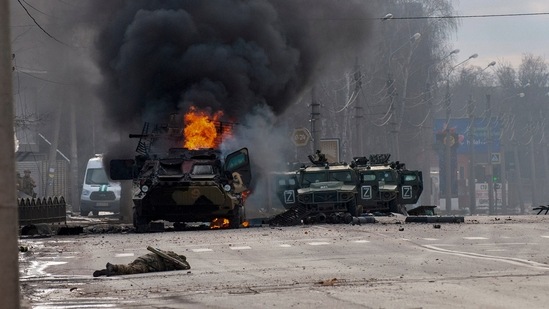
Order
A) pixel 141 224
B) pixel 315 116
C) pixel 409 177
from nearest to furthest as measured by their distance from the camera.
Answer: pixel 141 224 → pixel 409 177 → pixel 315 116

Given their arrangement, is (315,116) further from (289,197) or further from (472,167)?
(472,167)

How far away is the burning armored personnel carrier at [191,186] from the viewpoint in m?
26.1

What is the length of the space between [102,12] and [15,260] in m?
28.5

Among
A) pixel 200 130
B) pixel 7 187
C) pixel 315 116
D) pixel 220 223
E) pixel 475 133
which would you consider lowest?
pixel 220 223

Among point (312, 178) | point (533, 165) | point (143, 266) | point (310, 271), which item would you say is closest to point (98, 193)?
point (312, 178)

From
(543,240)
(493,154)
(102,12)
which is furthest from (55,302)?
(493,154)

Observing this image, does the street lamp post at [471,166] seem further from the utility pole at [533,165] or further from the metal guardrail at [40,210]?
the metal guardrail at [40,210]

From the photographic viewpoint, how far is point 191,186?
2611cm

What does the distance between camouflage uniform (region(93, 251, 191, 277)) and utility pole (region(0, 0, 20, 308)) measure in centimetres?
646

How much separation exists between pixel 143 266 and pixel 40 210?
1679 centimetres

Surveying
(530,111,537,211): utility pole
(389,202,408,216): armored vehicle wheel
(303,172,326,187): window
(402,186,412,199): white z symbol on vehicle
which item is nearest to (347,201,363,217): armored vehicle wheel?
(303,172,326,187): window

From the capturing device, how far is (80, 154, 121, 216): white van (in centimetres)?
5000

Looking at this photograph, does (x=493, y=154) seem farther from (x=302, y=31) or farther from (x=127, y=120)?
(x=127, y=120)

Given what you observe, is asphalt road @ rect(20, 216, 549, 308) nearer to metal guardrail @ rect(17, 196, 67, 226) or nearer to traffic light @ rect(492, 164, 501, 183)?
→ metal guardrail @ rect(17, 196, 67, 226)
